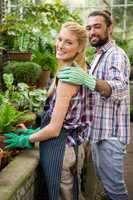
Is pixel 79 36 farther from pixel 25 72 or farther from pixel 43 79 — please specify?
pixel 43 79

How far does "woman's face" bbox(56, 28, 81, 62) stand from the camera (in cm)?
277

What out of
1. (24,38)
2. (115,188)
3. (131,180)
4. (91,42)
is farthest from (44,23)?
(115,188)

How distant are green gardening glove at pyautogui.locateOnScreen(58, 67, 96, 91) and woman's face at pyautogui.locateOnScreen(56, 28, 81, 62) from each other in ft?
0.32

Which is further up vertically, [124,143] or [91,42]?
[91,42]

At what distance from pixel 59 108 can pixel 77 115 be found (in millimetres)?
208

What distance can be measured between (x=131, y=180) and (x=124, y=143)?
197 cm

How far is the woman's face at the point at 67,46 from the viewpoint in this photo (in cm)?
277

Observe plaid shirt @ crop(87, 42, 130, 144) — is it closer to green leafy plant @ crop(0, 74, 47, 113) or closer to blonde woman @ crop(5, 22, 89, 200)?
blonde woman @ crop(5, 22, 89, 200)

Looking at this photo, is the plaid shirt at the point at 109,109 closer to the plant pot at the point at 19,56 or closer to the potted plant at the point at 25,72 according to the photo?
the potted plant at the point at 25,72

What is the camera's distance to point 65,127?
2.83 m

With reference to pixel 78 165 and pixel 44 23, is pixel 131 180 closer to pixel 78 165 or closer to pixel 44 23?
pixel 78 165

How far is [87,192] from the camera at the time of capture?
417 cm

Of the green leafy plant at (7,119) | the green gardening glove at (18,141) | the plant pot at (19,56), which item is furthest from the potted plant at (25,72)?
the green gardening glove at (18,141)

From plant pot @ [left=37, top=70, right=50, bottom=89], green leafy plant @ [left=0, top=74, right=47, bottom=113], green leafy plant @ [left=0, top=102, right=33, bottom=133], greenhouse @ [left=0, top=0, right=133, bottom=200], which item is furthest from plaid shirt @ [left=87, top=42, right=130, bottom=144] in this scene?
→ plant pot @ [left=37, top=70, right=50, bottom=89]
